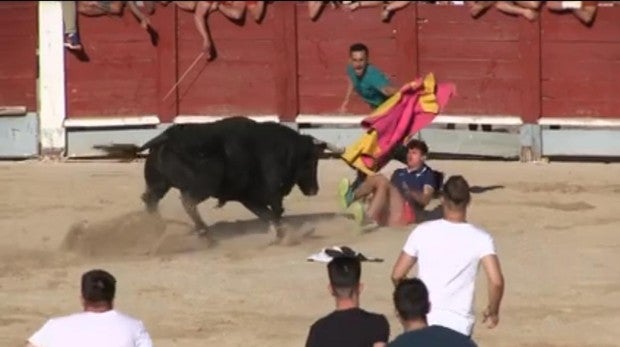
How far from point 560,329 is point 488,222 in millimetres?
3578

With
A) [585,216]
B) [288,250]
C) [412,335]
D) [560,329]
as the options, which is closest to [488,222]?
[585,216]

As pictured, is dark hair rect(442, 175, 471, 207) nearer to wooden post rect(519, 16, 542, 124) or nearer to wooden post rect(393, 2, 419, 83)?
wooden post rect(519, 16, 542, 124)

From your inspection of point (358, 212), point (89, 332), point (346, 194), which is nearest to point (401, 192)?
point (358, 212)

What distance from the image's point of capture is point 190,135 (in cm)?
1094

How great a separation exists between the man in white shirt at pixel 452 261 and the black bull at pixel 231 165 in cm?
476

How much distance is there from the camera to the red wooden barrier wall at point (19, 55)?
16.6 m

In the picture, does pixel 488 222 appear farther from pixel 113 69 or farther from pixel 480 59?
pixel 113 69

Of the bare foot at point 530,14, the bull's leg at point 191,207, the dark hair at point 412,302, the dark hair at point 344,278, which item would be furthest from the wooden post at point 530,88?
the dark hair at point 412,302

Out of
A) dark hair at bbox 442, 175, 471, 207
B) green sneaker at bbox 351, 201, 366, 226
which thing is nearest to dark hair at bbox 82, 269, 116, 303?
dark hair at bbox 442, 175, 471, 207

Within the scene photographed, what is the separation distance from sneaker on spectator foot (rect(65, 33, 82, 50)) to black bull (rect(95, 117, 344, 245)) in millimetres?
5384

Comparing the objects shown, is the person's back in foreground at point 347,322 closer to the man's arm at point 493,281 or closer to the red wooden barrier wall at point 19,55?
the man's arm at point 493,281

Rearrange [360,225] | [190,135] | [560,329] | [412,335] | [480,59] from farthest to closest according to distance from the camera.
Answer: [480,59] < [360,225] < [190,135] < [560,329] < [412,335]

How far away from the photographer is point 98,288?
5.52 meters

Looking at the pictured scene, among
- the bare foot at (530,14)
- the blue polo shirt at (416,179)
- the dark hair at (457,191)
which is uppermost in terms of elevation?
the bare foot at (530,14)
